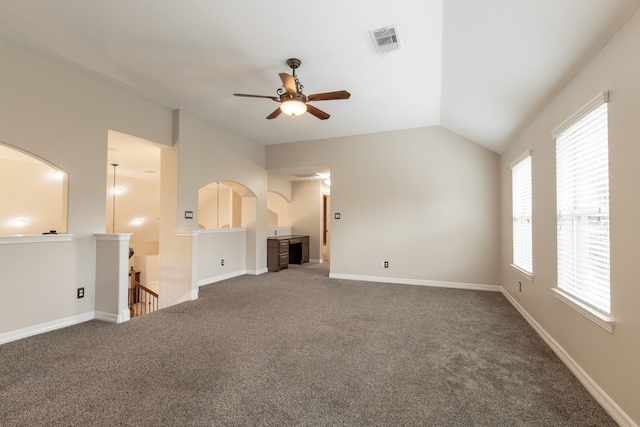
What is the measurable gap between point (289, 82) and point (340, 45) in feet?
2.08

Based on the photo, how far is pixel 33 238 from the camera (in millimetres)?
3047

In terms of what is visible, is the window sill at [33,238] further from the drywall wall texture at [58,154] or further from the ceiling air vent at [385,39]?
the ceiling air vent at [385,39]

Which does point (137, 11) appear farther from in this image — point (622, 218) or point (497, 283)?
point (497, 283)

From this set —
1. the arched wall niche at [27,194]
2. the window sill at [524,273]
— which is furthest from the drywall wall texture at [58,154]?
the window sill at [524,273]

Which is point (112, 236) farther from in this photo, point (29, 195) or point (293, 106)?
point (29, 195)

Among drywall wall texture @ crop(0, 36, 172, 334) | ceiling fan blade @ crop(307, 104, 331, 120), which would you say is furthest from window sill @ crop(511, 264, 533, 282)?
drywall wall texture @ crop(0, 36, 172, 334)

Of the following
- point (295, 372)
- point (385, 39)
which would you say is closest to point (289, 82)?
point (385, 39)

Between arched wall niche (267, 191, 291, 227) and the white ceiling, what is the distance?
5169 millimetres

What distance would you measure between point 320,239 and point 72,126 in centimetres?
622

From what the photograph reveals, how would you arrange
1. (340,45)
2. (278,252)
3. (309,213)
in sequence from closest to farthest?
(340,45) < (278,252) < (309,213)

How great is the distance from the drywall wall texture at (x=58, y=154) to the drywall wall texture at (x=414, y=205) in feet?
12.0

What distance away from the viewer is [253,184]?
6.37 metres

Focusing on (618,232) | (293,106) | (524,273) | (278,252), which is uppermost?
(293,106)

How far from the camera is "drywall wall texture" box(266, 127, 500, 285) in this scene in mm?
5062
